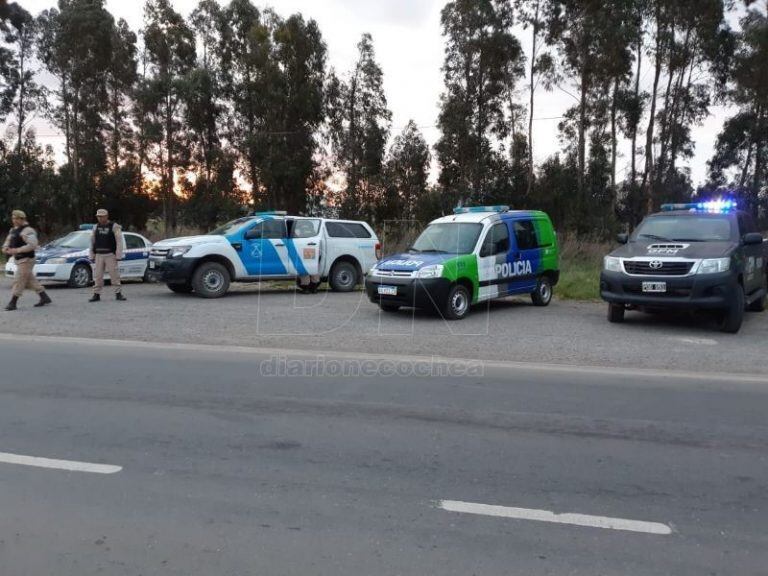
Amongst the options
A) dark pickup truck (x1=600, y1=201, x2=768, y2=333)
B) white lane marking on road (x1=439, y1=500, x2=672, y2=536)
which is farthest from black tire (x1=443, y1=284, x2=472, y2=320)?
white lane marking on road (x1=439, y1=500, x2=672, y2=536)

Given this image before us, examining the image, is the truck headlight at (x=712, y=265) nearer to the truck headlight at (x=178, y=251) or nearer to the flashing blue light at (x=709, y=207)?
the flashing blue light at (x=709, y=207)

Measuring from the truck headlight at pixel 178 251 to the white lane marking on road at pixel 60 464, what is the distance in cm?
1001

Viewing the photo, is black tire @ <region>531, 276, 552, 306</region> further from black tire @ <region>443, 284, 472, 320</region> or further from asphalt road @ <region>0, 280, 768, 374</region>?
black tire @ <region>443, 284, 472, 320</region>

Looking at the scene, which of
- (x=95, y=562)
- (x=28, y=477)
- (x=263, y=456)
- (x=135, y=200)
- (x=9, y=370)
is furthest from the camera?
(x=135, y=200)

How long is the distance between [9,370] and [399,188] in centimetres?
2873

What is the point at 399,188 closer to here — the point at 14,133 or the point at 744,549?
the point at 14,133

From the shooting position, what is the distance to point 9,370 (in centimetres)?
742

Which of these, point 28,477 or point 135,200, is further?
point 135,200

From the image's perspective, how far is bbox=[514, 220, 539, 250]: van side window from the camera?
13.1 m

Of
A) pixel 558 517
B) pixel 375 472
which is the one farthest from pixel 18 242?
pixel 558 517

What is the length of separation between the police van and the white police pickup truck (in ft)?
12.9

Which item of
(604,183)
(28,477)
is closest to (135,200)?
(604,183)

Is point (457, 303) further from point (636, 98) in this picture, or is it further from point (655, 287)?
point (636, 98)
